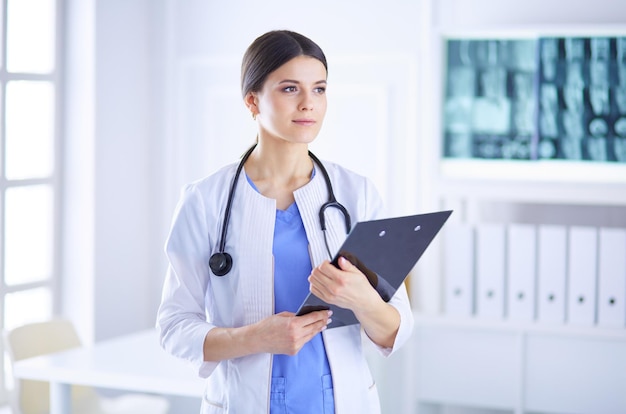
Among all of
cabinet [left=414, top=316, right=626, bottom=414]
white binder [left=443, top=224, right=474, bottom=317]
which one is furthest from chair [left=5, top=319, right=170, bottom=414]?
white binder [left=443, top=224, right=474, bottom=317]

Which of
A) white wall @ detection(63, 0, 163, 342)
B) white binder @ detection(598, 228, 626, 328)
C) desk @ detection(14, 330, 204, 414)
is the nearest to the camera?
desk @ detection(14, 330, 204, 414)

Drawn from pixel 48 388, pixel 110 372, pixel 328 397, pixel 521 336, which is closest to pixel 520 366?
pixel 521 336

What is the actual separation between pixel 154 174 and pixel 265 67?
8.06 ft

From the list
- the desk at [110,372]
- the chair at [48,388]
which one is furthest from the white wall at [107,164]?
the desk at [110,372]

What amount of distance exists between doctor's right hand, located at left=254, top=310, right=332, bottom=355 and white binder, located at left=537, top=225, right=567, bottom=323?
1.77 meters

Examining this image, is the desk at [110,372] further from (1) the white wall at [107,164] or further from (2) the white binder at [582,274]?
(2) the white binder at [582,274]

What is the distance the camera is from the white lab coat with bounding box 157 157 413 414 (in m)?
1.50

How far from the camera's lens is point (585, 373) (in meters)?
3.01

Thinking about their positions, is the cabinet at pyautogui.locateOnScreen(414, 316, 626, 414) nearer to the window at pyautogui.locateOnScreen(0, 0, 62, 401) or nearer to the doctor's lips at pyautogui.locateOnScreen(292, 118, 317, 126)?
the window at pyautogui.locateOnScreen(0, 0, 62, 401)

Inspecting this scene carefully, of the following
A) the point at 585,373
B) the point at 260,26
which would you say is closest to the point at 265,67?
the point at 585,373

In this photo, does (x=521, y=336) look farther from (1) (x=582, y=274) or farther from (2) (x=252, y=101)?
(2) (x=252, y=101)

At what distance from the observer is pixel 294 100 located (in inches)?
59.7

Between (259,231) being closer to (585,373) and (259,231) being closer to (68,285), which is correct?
(585,373)

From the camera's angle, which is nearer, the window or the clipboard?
the clipboard
